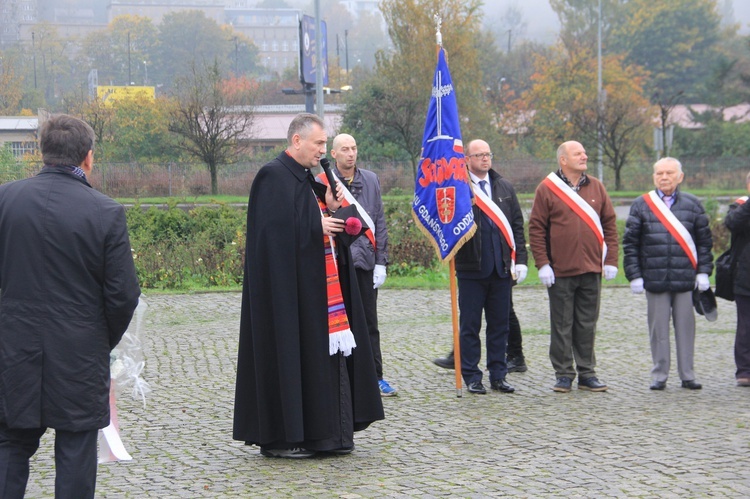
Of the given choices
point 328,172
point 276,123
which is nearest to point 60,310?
point 328,172

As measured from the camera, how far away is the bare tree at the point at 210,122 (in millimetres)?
34781

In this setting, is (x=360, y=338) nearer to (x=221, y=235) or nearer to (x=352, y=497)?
(x=352, y=497)

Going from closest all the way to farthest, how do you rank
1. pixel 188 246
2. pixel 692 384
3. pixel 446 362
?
pixel 692 384 < pixel 446 362 < pixel 188 246

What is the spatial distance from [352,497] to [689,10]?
82.9 meters

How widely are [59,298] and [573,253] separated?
200 inches

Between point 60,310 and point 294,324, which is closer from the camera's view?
point 60,310

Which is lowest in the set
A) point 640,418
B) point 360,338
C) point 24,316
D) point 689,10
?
point 640,418

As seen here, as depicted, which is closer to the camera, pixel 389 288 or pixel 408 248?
pixel 389 288

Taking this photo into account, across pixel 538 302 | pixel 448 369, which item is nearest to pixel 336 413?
pixel 448 369

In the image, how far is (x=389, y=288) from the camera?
15664mm

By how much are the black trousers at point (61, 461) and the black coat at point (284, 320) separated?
5.99ft

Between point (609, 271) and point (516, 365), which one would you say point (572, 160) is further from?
point (516, 365)

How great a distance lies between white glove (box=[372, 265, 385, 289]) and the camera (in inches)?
332

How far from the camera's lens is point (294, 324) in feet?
21.6
